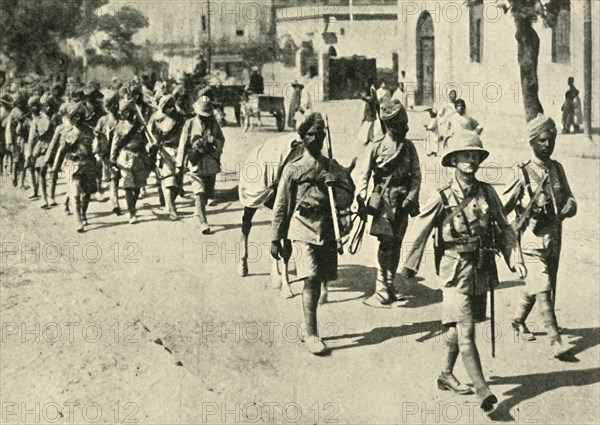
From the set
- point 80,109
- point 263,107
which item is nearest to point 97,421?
point 80,109

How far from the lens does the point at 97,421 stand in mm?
6715

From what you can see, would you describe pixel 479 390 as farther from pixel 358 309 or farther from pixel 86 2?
pixel 86 2

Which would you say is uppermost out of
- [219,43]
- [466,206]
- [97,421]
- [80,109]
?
[219,43]

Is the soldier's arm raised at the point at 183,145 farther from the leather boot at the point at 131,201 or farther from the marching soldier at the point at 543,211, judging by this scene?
the marching soldier at the point at 543,211

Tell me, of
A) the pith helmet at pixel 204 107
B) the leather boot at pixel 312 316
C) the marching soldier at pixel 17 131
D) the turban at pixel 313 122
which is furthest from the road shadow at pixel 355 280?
the marching soldier at pixel 17 131

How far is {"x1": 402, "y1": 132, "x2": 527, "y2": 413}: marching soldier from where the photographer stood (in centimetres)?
637

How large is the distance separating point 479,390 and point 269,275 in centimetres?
449

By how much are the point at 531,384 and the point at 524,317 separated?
111 cm

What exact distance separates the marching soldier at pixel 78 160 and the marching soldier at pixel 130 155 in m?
0.44

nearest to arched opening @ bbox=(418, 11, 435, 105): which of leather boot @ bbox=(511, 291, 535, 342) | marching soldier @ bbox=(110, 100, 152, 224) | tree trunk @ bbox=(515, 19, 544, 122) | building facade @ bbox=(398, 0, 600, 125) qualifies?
building facade @ bbox=(398, 0, 600, 125)

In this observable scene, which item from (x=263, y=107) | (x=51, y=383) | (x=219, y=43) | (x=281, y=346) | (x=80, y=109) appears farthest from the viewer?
(x=219, y=43)

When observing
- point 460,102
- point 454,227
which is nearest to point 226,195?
point 460,102

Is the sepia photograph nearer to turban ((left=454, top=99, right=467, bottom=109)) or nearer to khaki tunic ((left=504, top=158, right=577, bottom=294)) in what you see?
khaki tunic ((left=504, top=158, right=577, bottom=294))

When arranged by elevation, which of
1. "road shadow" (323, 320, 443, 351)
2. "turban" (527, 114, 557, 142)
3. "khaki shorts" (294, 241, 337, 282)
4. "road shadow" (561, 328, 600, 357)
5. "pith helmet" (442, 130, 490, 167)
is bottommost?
"road shadow" (561, 328, 600, 357)
